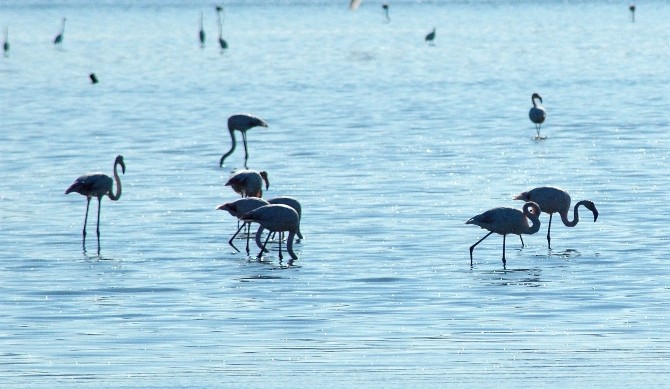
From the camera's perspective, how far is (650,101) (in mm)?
40000

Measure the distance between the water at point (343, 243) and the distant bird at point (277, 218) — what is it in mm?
379

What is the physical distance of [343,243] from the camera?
17250 millimetres

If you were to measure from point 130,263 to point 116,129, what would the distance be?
17930mm

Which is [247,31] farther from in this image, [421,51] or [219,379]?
[219,379]

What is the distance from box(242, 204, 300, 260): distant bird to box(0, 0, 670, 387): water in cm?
38

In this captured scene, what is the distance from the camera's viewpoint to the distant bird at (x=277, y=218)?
51.9ft

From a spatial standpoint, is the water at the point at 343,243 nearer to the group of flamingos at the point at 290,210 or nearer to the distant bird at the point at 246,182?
the group of flamingos at the point at 290,210

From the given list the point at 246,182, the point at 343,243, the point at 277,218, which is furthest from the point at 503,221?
the point at 246,182

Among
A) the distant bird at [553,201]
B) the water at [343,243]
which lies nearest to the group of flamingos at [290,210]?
the distant bird at [553,201]

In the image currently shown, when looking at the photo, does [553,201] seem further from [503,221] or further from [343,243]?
[343,243]

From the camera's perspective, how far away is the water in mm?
11141

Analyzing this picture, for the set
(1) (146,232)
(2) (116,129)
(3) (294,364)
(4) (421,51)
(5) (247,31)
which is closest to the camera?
(3) (294,364)

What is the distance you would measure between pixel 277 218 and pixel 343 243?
5.30 feet

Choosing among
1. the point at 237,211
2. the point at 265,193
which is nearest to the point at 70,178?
the point at 265,193
